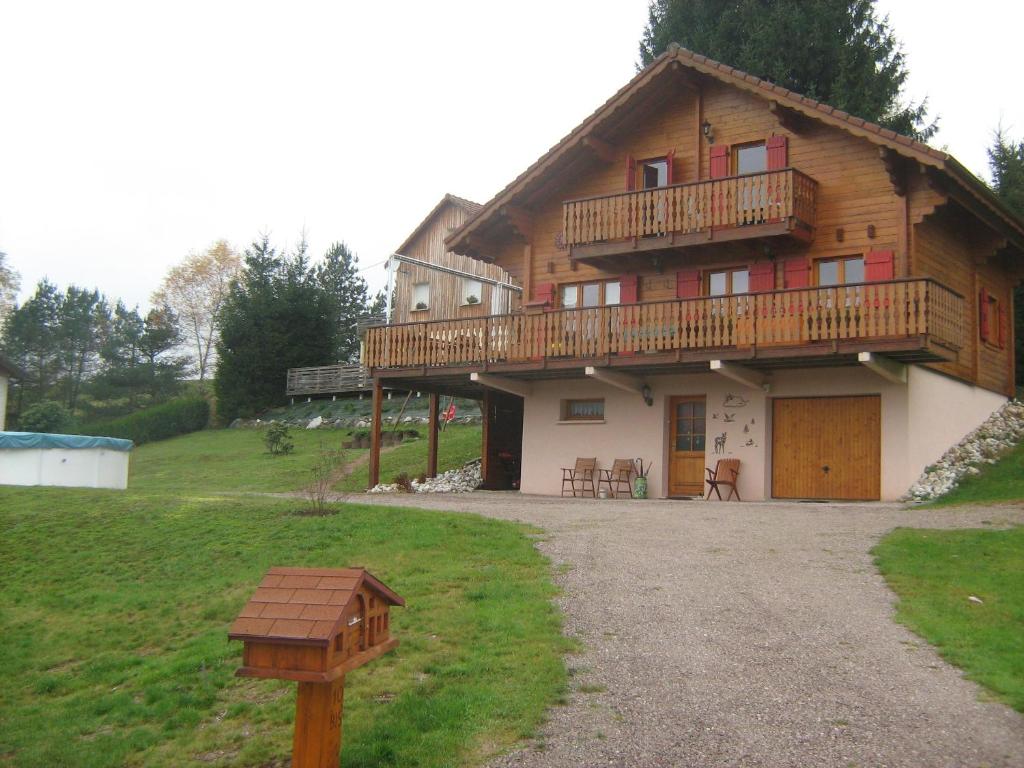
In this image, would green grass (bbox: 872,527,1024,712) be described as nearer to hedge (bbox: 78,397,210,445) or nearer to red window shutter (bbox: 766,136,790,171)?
red window shutter (bbox: 766,136,790,171)

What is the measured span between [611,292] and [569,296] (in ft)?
3.67

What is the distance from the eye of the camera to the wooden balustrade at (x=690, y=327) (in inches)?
729

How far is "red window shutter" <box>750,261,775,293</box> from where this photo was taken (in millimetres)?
21547

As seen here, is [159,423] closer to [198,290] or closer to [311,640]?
[198,290]

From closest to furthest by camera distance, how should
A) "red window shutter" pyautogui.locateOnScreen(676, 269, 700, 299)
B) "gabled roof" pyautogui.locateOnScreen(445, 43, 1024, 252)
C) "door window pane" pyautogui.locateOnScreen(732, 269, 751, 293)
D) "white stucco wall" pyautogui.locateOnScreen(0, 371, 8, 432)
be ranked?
"gabled roof" pyautogui.locateOnScreen(445, 43, 1024, 252) → "door window pane" pyautogui.locateOnScreen(732, 269, 751, 293) → "red window shutter" pyautogui.locateOnScreen(676, 269, 700, 299) → "white stucco wall" pyautogui.locateOnScreen(0, 371, 8, 432)

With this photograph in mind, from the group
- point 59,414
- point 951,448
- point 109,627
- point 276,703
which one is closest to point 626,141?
point 951,448

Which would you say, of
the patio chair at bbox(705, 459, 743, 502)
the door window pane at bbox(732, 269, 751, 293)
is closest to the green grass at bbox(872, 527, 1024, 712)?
the patio chair at bbox(705, 459, 743, 502)

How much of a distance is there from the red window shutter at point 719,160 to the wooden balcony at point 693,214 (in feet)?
4.51

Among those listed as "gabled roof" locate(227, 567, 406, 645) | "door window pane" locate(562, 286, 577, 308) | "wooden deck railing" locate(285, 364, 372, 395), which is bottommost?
"gabled roof" locate(227, 567, 406, 645)

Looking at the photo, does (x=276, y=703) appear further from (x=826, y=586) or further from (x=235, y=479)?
(x=235, y=479)

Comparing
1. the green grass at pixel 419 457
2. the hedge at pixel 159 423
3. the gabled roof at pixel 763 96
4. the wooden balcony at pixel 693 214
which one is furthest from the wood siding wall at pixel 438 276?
the wooden balcony at pixel 693 214

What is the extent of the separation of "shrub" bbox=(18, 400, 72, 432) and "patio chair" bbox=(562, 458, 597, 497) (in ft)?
85.8

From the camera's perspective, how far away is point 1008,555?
11.7 metres

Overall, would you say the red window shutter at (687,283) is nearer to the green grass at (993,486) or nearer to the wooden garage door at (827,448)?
the wooden garage door at (827,448)
